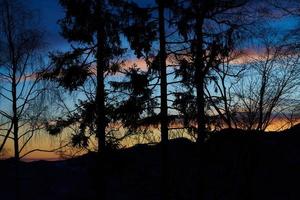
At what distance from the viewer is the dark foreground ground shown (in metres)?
38.9

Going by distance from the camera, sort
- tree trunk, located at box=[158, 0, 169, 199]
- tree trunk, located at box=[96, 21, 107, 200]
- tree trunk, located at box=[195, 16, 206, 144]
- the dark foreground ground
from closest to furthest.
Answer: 1. tree trunk, located at box=[158, 0, 169, 199]
2. tree trunk, located at box=[195, 16, 206, 144]
3. tree trunk, located at box=[96, 21, 107, 200]
4. the dark foreground ground

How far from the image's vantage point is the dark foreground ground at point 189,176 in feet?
128

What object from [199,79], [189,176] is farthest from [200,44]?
[189,176]

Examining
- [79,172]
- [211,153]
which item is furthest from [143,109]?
[79,172]

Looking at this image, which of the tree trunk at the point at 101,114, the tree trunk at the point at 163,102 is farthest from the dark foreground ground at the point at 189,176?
the tree trunk at the point at 101,114

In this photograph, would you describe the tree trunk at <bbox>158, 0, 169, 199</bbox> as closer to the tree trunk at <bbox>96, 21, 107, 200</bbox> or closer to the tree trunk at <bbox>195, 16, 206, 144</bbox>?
the tree trunk at <bbox>195, 16, 206, 144</bbox>

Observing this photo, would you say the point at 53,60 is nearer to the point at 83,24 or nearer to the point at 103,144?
the point at 83,24

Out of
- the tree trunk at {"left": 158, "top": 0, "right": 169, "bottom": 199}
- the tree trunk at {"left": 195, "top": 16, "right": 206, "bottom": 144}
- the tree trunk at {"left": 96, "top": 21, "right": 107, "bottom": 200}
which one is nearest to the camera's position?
the tree trunk at {"left": 158, "top": 0, "right": 169, "bottom": 199}

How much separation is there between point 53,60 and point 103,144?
394 centimetres

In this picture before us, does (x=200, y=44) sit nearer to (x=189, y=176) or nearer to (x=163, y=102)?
(x=163, y=102)

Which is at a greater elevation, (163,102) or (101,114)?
(163,102)

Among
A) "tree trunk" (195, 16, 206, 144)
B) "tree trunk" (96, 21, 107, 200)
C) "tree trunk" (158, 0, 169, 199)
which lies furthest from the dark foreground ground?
"tree trunk" (96, 21, 107, 200)

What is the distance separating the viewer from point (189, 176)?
1843 inches

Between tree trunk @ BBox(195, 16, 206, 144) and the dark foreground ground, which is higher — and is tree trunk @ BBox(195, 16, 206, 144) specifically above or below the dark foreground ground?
above
